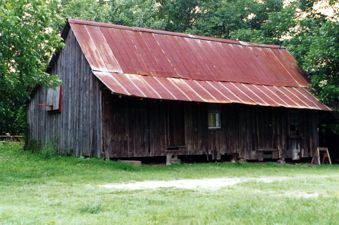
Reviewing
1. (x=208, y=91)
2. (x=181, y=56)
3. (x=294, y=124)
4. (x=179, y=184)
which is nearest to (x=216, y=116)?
(x=208, y=91)

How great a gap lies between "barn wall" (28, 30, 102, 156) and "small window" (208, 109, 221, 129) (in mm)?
5125

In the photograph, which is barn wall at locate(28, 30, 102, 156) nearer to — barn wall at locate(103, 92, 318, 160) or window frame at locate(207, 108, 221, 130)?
barn wall at locate(103, 92, 318, 160)

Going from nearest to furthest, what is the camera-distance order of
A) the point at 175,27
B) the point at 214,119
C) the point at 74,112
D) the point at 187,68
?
the point at 74,112 < the point at 214,119 < the point at 187,68 < the point at 175,27

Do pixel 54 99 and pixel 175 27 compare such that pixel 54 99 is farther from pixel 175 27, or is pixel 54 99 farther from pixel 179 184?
pixel 175 27

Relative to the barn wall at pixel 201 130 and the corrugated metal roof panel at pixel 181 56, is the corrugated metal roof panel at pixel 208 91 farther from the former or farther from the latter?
the barn wall at pixel 201 130

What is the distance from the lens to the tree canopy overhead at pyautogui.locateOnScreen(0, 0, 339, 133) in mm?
15867

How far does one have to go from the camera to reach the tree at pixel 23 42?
15.2m

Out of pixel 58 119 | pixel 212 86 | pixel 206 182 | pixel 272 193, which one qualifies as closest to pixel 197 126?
pixel 212 86

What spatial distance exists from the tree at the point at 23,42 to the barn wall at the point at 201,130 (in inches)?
162

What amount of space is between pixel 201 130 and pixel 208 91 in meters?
1.73

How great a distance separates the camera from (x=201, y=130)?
2259cm

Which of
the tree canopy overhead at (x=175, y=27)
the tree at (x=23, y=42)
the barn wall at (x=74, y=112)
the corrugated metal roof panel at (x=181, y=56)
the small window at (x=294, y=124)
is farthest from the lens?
the small window at (x=294, y=124)

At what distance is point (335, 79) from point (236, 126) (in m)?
6.11

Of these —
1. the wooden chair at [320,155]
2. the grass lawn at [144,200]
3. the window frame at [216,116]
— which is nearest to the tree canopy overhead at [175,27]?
the wooden chair at [320,155]
